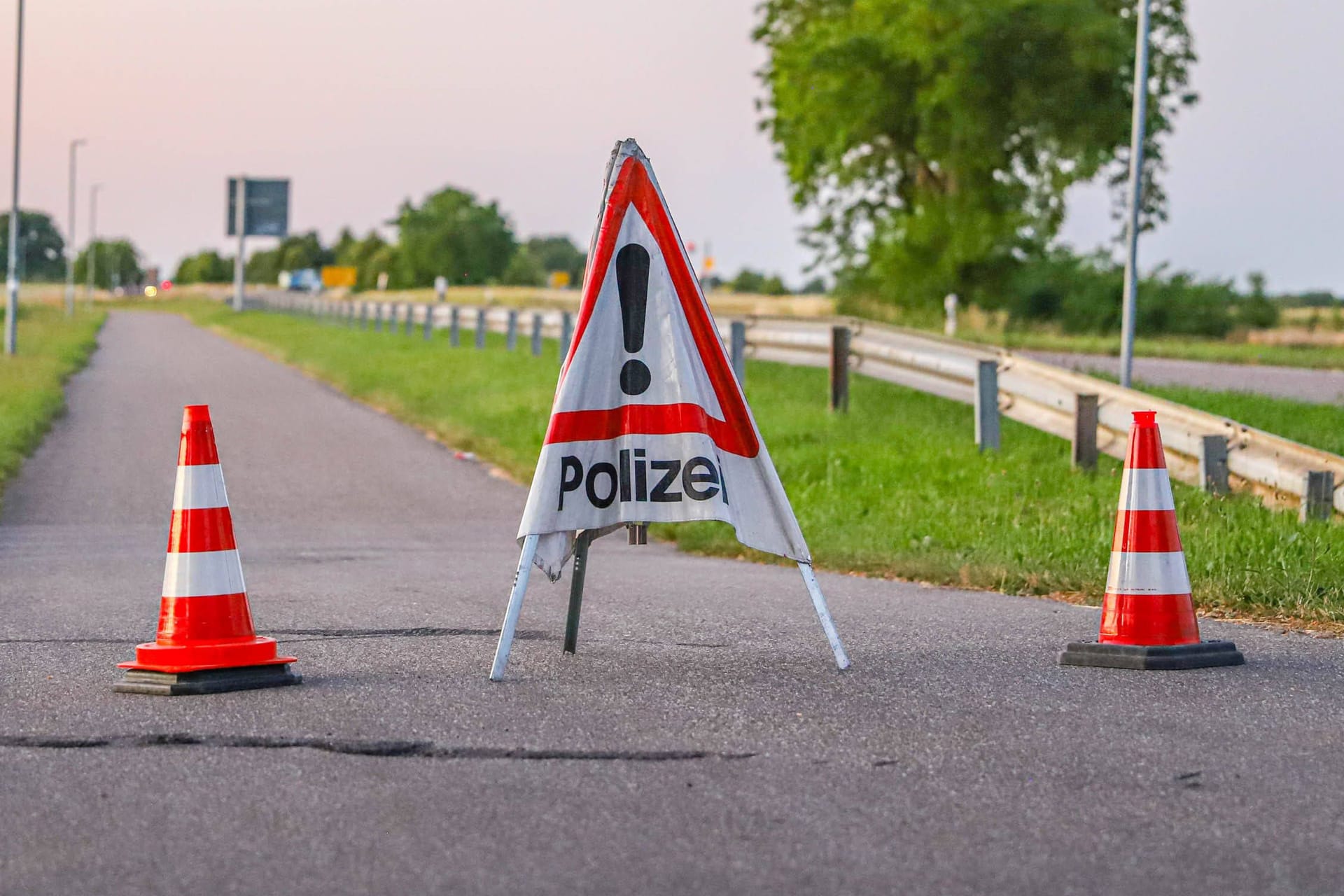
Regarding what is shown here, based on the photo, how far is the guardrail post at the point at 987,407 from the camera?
13250 mm

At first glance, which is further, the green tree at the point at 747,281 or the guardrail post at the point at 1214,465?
the green tree at the point at 747,281

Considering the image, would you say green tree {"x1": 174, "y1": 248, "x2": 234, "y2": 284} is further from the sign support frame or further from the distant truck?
the sign support frame

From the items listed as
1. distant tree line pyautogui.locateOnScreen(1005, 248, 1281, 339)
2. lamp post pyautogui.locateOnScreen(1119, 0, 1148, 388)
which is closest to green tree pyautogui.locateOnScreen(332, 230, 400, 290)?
distant tree line pyautogui.locateOnScreen(1005, 248, 1281, 339)

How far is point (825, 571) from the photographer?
933cm

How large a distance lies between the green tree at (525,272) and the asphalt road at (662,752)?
85.7 m

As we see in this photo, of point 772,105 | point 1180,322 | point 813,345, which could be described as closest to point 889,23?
point 772,105

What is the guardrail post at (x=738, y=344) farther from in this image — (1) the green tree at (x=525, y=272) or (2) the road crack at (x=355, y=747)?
(1) the green tree at (x=525, y=272)

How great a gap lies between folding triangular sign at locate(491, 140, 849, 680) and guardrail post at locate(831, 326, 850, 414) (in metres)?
9.86

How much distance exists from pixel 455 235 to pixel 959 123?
3327cm

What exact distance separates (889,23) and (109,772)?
40.9m

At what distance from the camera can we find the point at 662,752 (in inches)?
188

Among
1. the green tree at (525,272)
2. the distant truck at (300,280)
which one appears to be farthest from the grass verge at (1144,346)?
the distant truck at (300,280)

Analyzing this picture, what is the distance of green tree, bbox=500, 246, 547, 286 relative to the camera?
101m

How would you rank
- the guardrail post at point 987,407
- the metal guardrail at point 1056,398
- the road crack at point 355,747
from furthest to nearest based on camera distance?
the guardrail post at point 987,407 < the metal guardrail at point 1056,398 < the road crack at point 355,747
